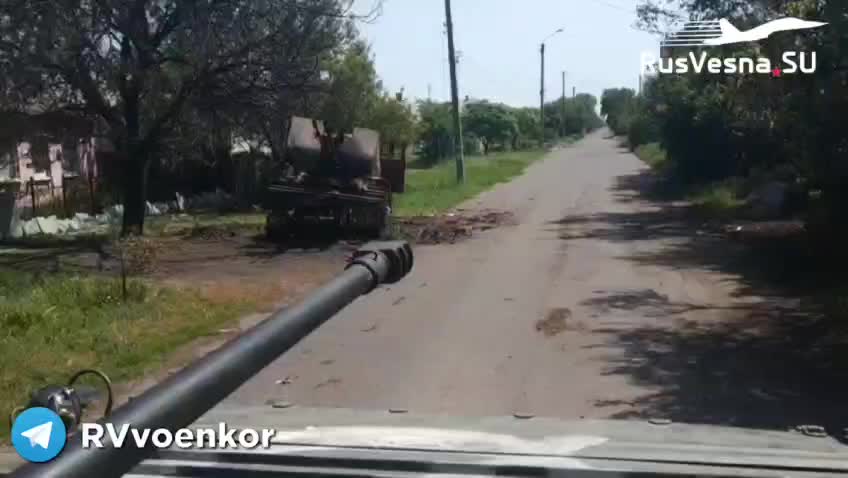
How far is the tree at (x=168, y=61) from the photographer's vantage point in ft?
70.1

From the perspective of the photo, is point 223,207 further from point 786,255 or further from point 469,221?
point 786,255

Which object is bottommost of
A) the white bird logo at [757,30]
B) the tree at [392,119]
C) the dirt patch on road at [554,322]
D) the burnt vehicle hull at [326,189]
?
the dirt patch on road at [554,322]

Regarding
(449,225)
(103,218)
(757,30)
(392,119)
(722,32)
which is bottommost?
(449,225)

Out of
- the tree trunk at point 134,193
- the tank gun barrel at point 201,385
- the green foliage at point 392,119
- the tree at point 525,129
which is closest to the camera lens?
the tank gun barrel at point 201,385

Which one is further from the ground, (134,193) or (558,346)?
(134,193)

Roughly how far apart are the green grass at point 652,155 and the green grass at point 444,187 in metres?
7.22

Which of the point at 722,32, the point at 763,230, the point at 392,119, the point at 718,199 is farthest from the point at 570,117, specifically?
the point at 722,32

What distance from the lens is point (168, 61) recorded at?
75.8ft

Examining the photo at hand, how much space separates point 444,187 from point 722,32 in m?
22.2

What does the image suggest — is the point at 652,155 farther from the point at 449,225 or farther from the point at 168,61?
the point at 168,61

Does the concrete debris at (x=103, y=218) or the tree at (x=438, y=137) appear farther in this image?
the tree at (x=438, y=137)

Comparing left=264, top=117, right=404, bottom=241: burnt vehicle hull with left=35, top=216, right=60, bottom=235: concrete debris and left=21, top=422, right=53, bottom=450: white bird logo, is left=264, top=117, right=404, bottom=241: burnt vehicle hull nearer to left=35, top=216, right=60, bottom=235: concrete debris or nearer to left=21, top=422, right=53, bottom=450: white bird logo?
left=35, top=216, right=60, bottom=235: concrete debris

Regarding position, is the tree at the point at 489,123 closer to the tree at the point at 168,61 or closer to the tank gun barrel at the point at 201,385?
the tree at the point at 168,61

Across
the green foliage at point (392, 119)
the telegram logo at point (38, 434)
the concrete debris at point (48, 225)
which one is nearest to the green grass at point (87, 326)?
the telegram logo at point (38, 434)
